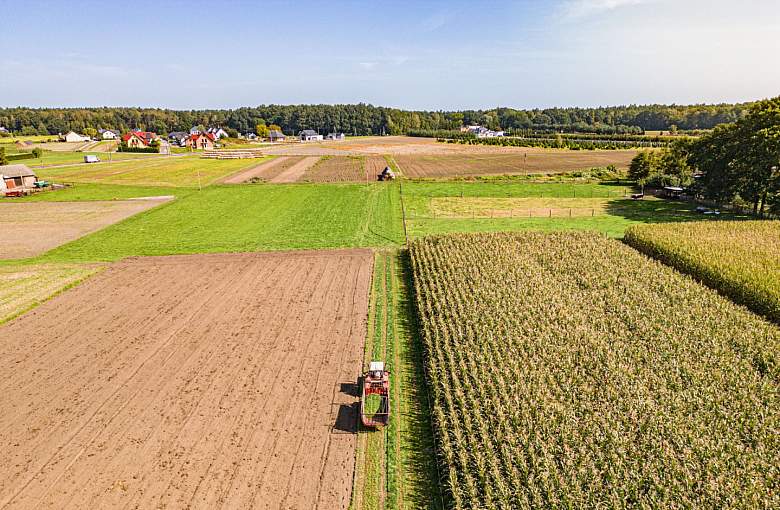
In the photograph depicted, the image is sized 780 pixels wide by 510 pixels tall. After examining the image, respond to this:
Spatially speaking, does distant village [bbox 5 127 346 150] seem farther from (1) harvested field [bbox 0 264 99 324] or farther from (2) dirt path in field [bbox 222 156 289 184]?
(1) harvested field [bbox 0 264 99 324]

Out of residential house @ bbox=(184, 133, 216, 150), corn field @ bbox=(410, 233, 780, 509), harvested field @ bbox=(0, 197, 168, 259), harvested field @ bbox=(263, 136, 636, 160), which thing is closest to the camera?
corn field @ bbox=(410, 233, 780, 509)

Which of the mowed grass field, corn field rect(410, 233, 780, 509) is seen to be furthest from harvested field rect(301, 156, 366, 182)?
corn field rect(410, 233, 780, 509)

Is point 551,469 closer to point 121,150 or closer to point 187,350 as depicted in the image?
point 187,350

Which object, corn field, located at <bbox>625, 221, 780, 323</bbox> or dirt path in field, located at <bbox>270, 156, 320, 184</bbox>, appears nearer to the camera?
corn field, located at <bbox>625, 221, 780, 323</bbox>

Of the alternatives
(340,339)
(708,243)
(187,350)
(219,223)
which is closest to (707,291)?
(708,243)

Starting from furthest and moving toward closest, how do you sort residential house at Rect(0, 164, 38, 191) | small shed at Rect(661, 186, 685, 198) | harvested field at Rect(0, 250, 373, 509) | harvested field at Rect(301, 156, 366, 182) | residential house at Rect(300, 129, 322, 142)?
residential house at Rect(300, 129, 322, 142), harvested field at Rect(301, 156, 366, 182), residential house at Rect(0, 164, 38, 191), small shed at Rect(661, 186, 685, 198), harvested field at Rect(0, 250, 373, 509)
